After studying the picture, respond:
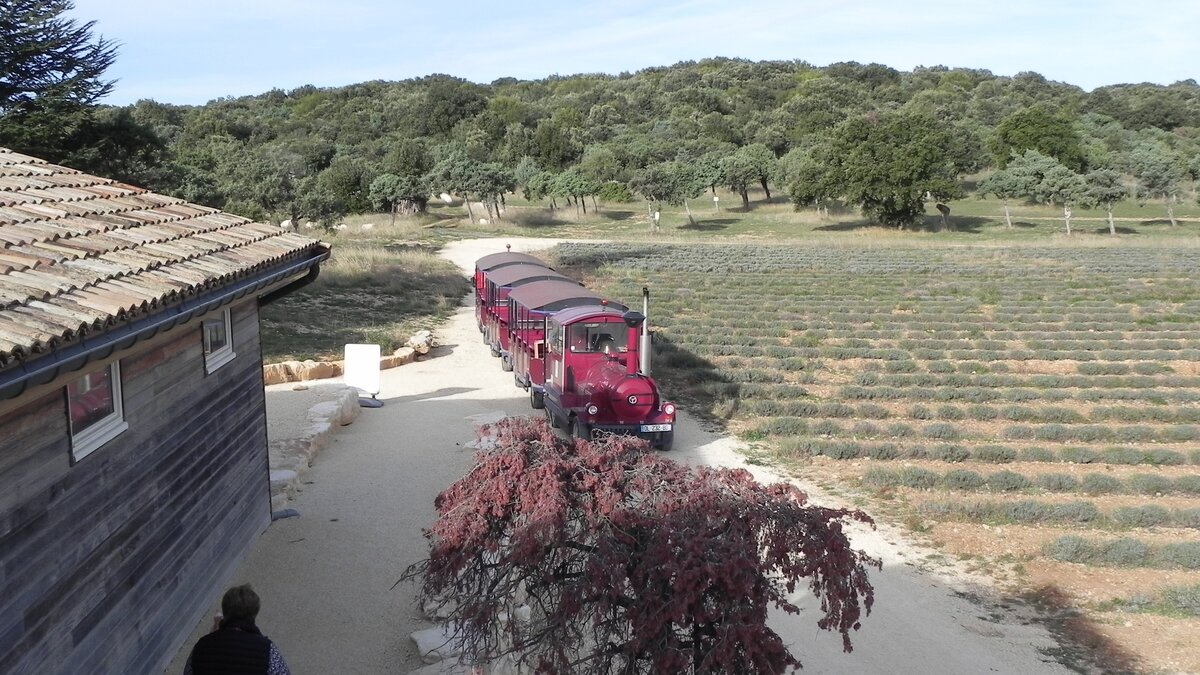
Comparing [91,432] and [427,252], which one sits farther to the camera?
[427,252]

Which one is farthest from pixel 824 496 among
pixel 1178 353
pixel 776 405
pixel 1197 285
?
pixel 1197 285

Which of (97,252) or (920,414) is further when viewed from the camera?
(920,414)

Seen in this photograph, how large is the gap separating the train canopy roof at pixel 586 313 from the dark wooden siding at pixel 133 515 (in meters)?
6.32

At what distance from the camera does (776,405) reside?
1886 cm

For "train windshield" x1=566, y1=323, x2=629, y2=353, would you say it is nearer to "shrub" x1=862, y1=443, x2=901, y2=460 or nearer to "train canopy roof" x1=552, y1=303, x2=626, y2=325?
"train canopy roof" x1=552, y1=303, x2=626, y2=325

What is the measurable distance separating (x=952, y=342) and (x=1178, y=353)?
5.41 m

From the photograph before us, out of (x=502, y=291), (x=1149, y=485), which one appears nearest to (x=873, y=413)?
(x=1149, y=485)

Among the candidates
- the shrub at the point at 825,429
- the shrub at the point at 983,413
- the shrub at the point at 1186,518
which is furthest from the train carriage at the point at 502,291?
the shrub at the point at 1186,518

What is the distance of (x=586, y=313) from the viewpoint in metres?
15.7

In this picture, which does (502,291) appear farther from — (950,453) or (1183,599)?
(1183,599)

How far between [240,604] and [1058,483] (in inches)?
500

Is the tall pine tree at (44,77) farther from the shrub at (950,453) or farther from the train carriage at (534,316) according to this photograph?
the shrub at (950,453)

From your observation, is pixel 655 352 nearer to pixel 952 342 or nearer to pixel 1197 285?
pixel 952 342

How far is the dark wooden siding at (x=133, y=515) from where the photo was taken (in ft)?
16.8
